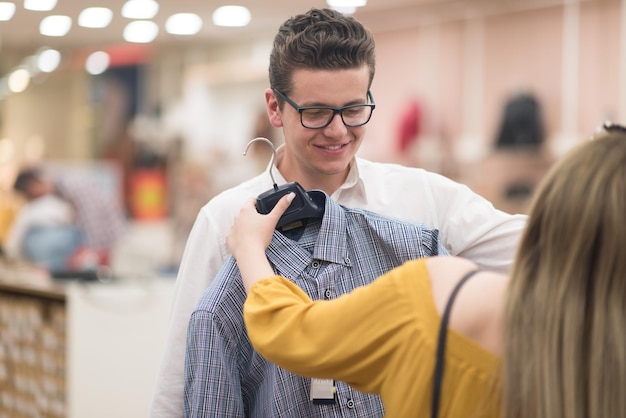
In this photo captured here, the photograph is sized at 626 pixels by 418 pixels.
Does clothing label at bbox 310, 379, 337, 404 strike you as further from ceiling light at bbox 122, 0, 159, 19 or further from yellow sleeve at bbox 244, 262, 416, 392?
ceiling light at bbox 122, 0, 159, 19

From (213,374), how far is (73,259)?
15.6ft

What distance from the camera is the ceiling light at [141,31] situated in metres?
9.77

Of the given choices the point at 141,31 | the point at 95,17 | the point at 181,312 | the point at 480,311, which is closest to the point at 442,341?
the point at 480,311

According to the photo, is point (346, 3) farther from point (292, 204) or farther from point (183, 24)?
point (292, 204)

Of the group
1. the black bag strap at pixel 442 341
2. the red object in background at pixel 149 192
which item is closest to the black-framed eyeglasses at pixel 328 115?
the black bag strap at pixel 442 341

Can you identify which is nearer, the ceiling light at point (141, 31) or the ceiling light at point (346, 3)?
the ceiling light at point (346, 3)

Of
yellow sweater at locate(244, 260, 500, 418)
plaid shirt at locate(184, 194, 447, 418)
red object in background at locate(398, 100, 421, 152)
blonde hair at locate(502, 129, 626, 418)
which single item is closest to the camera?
blonde hair at locate(502, 129, 626, 418)

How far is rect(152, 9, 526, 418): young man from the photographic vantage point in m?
2.03

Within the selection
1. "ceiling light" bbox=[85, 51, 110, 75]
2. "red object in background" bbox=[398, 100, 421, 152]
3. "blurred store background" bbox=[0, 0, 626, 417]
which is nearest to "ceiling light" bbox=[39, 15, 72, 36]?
"blurred store background" bbox=[0, 0, 626, 417]

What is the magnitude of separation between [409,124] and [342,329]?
9.83 m

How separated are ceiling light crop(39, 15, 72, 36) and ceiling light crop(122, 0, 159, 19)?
0.60 metres

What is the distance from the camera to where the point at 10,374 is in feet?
16.8

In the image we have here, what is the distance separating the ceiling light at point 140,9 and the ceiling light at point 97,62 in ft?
12.9

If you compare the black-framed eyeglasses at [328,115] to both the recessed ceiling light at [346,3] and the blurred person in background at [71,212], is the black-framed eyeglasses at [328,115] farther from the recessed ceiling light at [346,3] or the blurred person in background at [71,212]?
the recessed ceiling light at [346,3]
